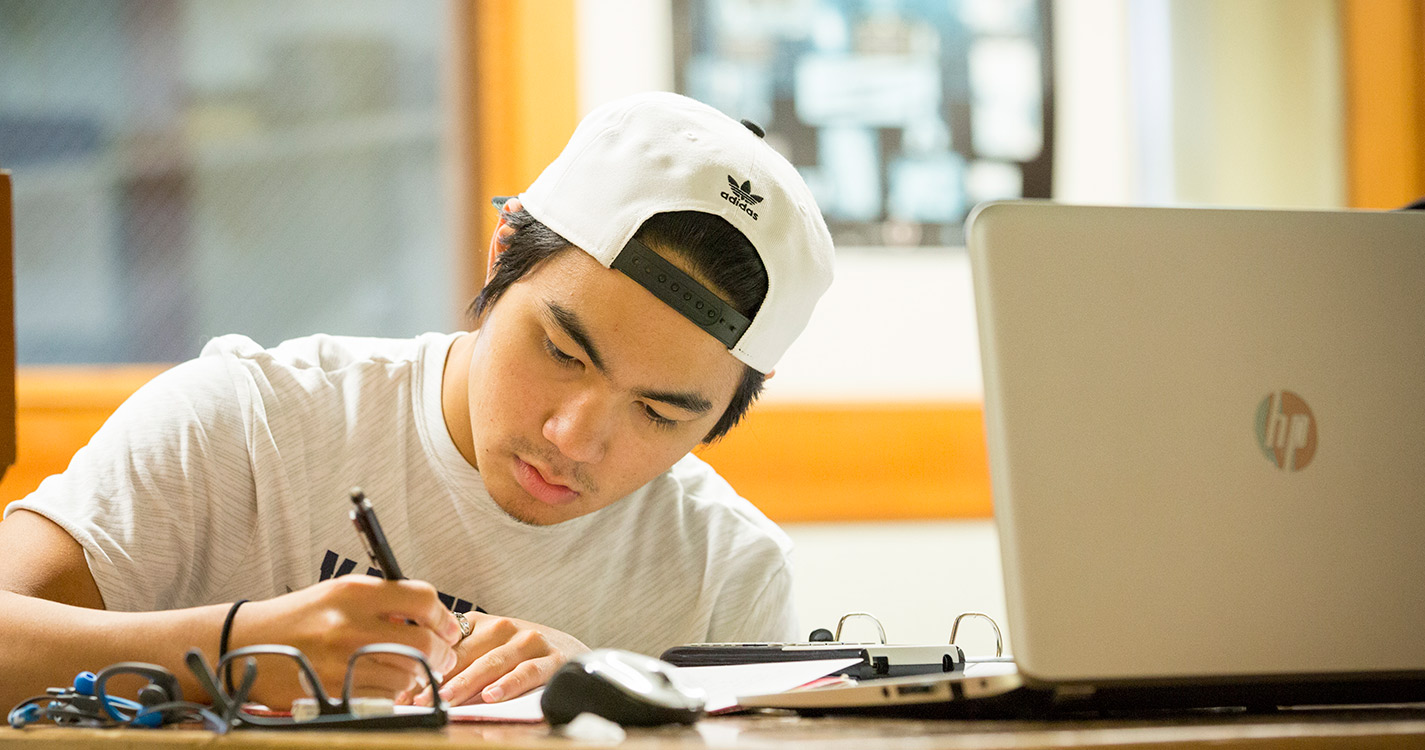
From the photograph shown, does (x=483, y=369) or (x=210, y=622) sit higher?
(x=483, y=369)

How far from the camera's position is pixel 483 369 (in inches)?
41.0

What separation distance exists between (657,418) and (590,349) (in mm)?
101

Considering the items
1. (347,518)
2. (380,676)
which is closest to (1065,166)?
(347,518)

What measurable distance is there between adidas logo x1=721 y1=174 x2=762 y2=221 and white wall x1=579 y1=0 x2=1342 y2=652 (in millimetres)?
906

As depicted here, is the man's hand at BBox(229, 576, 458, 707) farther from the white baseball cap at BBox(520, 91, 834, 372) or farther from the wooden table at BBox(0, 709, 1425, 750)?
the white baseball cap at BBox(520, 91, 834, 372)

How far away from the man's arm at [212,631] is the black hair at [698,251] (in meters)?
0.41

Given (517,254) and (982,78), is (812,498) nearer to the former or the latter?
(982,78)

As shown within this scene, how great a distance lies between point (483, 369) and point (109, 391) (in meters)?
1.11

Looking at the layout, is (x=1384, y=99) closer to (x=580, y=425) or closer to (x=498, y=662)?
(x=580, y=425)

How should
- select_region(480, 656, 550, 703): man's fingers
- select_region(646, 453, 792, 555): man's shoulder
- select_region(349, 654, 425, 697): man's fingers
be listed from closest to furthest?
select_region(349, 654, 425, 697): man's fingers < select_region(480, 656, 550, 703): man's fingers < select_region(646, 453, 792, 555): man's shoulder

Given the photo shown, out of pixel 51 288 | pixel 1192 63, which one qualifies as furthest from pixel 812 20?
pixel 51 288

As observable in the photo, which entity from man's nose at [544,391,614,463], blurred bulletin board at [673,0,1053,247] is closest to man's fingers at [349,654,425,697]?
man's nose at [544,391,614,463]

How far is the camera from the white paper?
0.63 m

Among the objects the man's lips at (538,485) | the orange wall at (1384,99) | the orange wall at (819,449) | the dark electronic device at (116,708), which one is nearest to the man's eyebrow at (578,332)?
the man's lips at (538,485)
